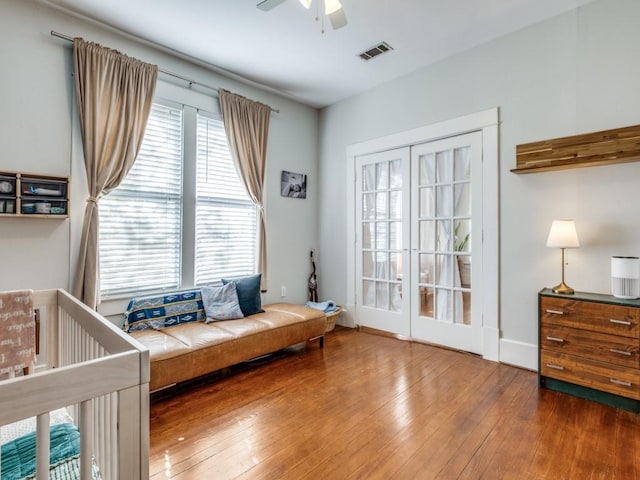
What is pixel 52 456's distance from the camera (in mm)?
1179

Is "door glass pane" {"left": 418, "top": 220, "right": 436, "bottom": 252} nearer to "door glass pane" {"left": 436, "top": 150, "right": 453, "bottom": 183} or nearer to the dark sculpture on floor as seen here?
"door glass pane" {"left": 436, "top": 150, "right": 453, "bottom": 183}

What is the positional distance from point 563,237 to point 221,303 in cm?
298

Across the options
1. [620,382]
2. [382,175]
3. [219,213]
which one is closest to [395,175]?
[382,175]

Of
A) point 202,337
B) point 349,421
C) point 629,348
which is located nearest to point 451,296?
point 629,348

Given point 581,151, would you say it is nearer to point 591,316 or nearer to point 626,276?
point 626,276

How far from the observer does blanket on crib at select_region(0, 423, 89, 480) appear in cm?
109

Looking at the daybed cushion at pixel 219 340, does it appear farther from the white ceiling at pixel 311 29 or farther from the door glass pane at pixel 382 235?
the white ceiling at pixel 311 29

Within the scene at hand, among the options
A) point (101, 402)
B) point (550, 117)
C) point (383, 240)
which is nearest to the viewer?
→ point (101, 402)

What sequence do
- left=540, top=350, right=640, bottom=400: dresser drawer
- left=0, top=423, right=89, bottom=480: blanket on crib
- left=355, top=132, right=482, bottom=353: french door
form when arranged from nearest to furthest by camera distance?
left=0, top=423, right=89, bottom=480: blanket on crib < left=540, top=350, right=640, bottom=400: dresser drawer < left=355, top=132, right=482, bottom=353: french door

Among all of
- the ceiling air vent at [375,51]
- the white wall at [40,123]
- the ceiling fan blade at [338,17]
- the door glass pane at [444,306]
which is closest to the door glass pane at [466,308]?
the door glass pane at [444,306]

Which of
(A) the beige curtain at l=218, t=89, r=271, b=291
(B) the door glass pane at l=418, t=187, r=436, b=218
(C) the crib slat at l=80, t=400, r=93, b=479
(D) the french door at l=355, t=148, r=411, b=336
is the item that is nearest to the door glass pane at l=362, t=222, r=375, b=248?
(D) the french door at l=355, t=148, r=411, b=336

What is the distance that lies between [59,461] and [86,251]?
1874 mm

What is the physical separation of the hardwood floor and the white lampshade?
3.67 ft

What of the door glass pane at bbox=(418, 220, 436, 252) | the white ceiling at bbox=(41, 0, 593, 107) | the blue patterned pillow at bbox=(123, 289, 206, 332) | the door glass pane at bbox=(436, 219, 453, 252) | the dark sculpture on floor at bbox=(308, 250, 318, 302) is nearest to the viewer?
the white ceiling at bbox=(41, 0, 593, 107)
